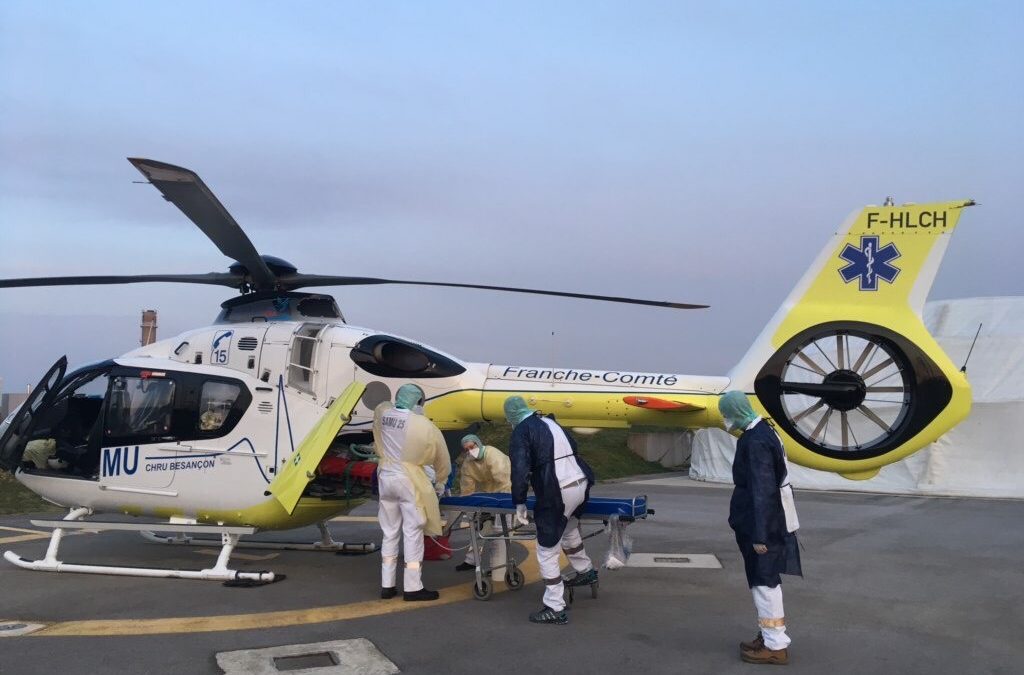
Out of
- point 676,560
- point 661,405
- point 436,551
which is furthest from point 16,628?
point 676,560

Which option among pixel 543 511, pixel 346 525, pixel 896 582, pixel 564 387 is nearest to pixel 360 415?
pixel 564 387

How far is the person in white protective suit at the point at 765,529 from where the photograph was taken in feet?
18.0

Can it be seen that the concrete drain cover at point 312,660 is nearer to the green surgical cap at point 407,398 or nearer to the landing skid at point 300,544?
the green surgical cap at point 407,398

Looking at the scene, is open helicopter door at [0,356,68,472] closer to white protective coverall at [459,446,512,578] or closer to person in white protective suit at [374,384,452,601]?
person in white protective suit at [374,384,452,601]

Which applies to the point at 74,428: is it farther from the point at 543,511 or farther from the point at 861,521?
the point at 861,521

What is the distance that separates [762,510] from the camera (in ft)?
18.3

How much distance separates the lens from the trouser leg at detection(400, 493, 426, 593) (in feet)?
23.7

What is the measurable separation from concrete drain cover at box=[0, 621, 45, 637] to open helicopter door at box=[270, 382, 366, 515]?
7.31 ft

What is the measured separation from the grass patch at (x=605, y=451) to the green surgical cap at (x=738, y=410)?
54.3 ft

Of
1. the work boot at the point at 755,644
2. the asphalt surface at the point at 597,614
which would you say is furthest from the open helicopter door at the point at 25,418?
the work boot at the point at 755,644

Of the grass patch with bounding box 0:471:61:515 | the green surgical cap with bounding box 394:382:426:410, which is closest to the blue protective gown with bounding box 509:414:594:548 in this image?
the green surgical cap with bounding box 394:382:426:410

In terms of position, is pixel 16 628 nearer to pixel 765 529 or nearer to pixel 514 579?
pixel 514 579

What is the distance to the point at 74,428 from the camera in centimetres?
883

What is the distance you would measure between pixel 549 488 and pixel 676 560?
345 cm
